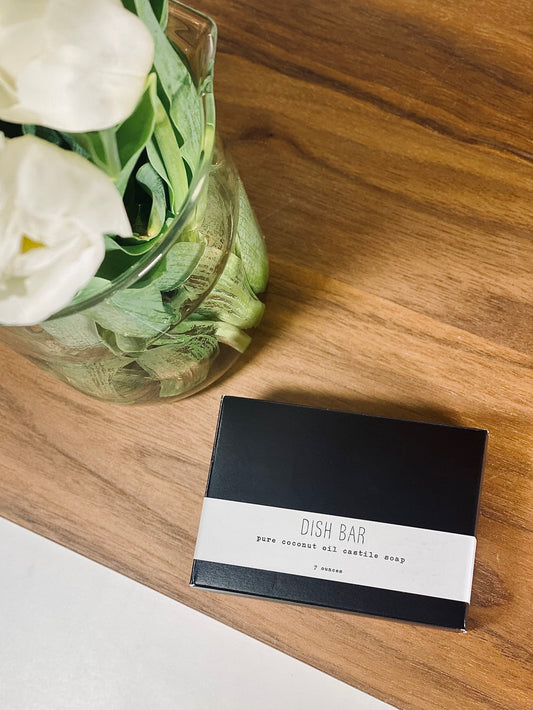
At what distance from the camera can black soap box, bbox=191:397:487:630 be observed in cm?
45

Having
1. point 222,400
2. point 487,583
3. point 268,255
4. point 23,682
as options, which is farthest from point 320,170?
point 23,682

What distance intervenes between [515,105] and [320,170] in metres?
0.14

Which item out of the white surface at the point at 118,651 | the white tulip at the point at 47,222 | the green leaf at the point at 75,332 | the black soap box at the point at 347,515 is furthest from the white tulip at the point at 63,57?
the white surface at the point at 118,651

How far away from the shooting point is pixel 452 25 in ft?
1.72

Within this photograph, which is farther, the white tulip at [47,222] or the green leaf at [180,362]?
the green leaf at [180,362]

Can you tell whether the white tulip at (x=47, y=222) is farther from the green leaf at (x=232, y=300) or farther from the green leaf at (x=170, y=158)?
the green leaf at (x=232, y=300)

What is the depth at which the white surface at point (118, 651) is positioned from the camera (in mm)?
531

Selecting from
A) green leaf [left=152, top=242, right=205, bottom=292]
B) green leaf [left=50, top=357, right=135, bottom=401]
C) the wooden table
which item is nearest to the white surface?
the wooden table

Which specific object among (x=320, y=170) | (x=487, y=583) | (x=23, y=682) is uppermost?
(x=320, y=170)

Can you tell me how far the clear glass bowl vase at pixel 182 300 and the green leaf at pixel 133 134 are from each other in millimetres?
29

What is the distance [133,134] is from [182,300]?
114 mm

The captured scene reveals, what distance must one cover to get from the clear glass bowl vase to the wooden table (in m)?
0.06

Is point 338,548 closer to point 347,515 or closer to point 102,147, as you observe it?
point 347,515

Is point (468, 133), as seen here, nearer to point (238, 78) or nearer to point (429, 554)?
point (238, 78)
